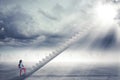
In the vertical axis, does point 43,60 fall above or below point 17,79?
above

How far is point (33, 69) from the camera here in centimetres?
2964

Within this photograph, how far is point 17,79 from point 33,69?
358 centimetres

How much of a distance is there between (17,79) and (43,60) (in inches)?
237

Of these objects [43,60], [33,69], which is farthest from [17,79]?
[43,60]

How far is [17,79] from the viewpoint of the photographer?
31203mm

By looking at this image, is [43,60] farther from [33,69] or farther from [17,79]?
[17,79]

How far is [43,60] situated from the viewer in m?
28.4

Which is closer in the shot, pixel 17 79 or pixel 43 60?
pixel 43 60

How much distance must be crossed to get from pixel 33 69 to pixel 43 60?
245cm
